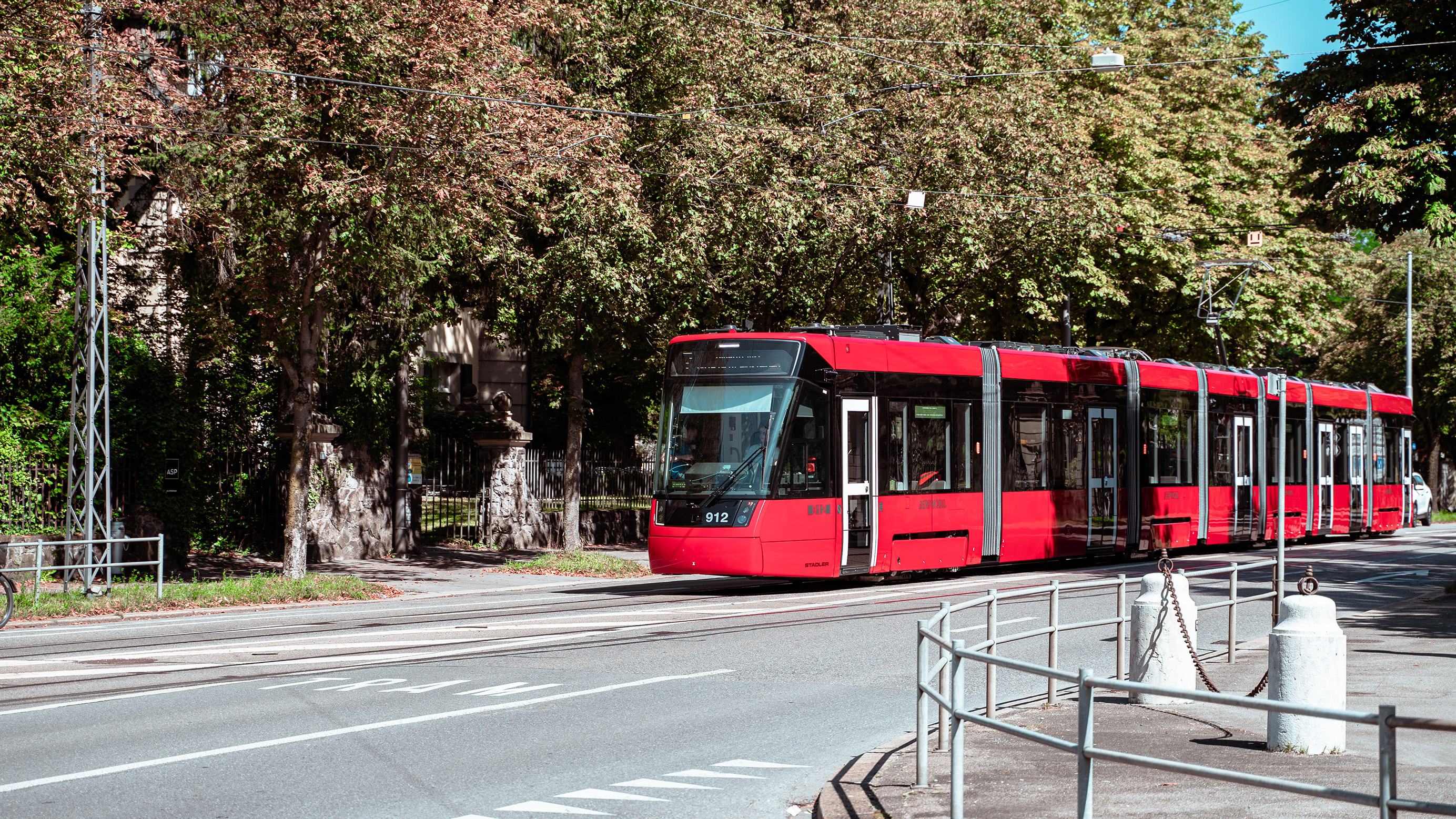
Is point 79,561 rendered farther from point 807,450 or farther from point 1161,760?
point 1161,760

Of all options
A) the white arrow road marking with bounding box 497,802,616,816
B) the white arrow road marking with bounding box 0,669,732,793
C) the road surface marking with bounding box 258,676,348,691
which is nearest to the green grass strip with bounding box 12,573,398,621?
the road surface marking with bounding box 258,676,348,691

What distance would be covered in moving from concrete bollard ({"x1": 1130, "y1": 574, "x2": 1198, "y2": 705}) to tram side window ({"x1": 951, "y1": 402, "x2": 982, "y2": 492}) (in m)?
10.5

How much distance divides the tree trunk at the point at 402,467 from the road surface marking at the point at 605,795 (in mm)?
20064

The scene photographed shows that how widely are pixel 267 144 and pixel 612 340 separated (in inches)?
361

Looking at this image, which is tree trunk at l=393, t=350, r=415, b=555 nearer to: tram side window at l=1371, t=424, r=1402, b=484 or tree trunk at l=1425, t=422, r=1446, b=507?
tram side window at l=1371, t=424, r=1402, b=484

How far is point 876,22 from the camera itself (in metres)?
30.1

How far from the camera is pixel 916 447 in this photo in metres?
20.4

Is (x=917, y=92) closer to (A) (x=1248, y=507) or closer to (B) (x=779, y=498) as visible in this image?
(A) (x=1248, y=507)

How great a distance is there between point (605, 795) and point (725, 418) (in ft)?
38.3

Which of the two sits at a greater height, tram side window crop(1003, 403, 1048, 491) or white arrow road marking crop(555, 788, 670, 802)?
tram side window crop(1003, 403, 1048, 491)

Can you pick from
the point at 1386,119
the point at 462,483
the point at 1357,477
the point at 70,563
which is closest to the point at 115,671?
the point at 70,563

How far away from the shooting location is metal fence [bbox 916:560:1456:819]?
4.30 metres

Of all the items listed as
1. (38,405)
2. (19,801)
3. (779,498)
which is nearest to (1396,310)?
(779,498)

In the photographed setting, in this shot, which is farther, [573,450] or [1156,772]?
[573,450]
